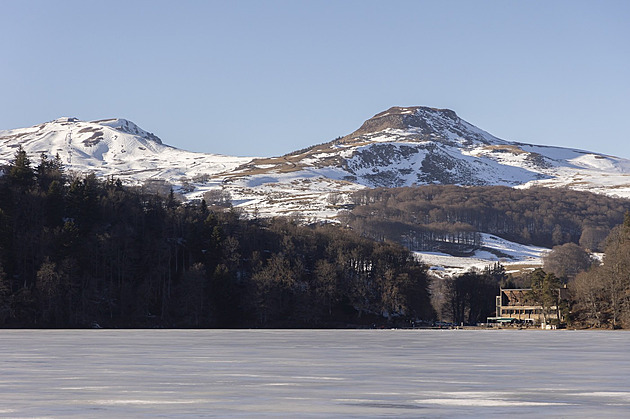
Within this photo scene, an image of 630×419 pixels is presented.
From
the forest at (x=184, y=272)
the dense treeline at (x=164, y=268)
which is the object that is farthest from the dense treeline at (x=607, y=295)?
the dense treeline at (x=164, y=268)

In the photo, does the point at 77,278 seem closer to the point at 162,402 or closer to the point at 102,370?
the point at 102,370

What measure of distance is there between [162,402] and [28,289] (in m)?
129

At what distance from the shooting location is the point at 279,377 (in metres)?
31.1

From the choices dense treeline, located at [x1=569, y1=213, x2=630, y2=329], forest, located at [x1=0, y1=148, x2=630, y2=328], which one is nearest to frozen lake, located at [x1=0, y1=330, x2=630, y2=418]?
dense treeline, located at [x1=569, y1=213, x2=630, y2=329]

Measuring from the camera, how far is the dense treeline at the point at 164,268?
14750cm

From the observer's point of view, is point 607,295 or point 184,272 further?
point 184,272

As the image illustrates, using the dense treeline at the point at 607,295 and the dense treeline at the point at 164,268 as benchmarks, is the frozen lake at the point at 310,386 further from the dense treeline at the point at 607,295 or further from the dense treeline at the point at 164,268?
the dense treeline at the point at 164,268

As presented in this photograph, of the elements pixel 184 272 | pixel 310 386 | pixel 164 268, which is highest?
pixel 164 268

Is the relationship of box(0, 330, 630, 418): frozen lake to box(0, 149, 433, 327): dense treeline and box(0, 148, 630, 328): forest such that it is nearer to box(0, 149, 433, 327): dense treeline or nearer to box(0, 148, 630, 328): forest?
box(0, 148, 630, 328): forest

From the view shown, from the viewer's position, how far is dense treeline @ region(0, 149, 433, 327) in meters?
148

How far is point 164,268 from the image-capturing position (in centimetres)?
16288

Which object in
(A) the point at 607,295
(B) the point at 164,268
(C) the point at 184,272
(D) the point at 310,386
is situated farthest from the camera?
(B) the point at 164,268

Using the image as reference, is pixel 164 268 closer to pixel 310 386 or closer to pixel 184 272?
pixel 184 272

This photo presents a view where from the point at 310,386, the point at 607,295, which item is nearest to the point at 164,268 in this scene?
the point at 607,295
